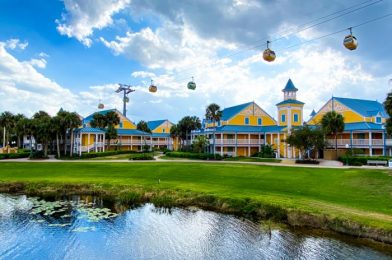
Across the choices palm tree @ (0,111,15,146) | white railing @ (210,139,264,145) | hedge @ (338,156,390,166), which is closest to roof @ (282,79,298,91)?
white railing @ (210,139,264,145)

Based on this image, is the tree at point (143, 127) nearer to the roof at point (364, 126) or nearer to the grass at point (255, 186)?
the grass at point (255, 186)

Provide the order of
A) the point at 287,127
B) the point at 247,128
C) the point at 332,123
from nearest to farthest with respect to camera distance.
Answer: the point at 332,123 < the point at 287,127 < the point at 247,128

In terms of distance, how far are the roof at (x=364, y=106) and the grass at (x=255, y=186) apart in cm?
2697

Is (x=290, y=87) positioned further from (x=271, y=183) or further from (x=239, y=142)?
(x=271, y=183)

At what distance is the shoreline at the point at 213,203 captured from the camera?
14.5 metres

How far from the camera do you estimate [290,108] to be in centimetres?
5800

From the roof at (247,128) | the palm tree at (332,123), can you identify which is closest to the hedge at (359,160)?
the palm tree at (332,123)

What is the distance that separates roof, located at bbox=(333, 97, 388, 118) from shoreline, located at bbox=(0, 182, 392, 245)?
41.6m

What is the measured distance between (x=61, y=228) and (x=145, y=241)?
468 centimetres

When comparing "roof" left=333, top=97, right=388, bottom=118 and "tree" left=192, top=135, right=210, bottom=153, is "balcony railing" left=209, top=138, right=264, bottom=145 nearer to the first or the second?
"tree" left=192, top=135, right=210, bottom=153

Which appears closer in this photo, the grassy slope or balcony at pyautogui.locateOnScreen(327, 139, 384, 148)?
the grassy slope

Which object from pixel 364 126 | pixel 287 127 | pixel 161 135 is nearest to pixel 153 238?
pixel 364 126

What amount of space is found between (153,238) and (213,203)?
268 inches

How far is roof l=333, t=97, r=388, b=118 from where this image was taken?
170 feet
